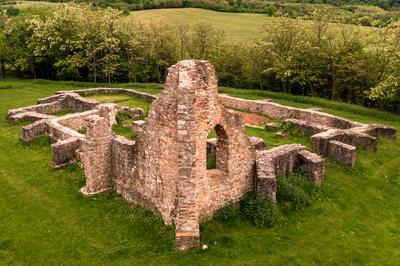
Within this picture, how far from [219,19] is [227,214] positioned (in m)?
60.8

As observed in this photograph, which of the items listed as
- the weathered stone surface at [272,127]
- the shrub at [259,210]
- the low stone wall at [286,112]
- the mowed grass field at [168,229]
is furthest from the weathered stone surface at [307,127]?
the shrub at [259,210]

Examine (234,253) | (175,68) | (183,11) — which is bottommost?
(234,253)

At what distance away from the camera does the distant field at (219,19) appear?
66.1 m

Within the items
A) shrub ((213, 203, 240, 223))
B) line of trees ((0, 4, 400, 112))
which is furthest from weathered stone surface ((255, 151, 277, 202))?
line of trees ((0, 4, 400, 112))

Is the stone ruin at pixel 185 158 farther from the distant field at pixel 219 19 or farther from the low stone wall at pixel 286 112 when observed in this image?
the distant field at pixel 219 19

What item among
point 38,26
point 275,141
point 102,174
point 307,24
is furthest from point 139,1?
point 102,174

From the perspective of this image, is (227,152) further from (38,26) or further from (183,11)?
(183,11)

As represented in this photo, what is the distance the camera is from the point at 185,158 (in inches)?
549

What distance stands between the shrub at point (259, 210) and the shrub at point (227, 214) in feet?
1.48

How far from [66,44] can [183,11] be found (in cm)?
3228

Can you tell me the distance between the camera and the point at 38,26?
47188 millimetres

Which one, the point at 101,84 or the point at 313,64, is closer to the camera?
the point at 313,64

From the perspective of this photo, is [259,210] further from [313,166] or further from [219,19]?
[219,19]

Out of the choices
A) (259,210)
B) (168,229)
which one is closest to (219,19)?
(259,210)
